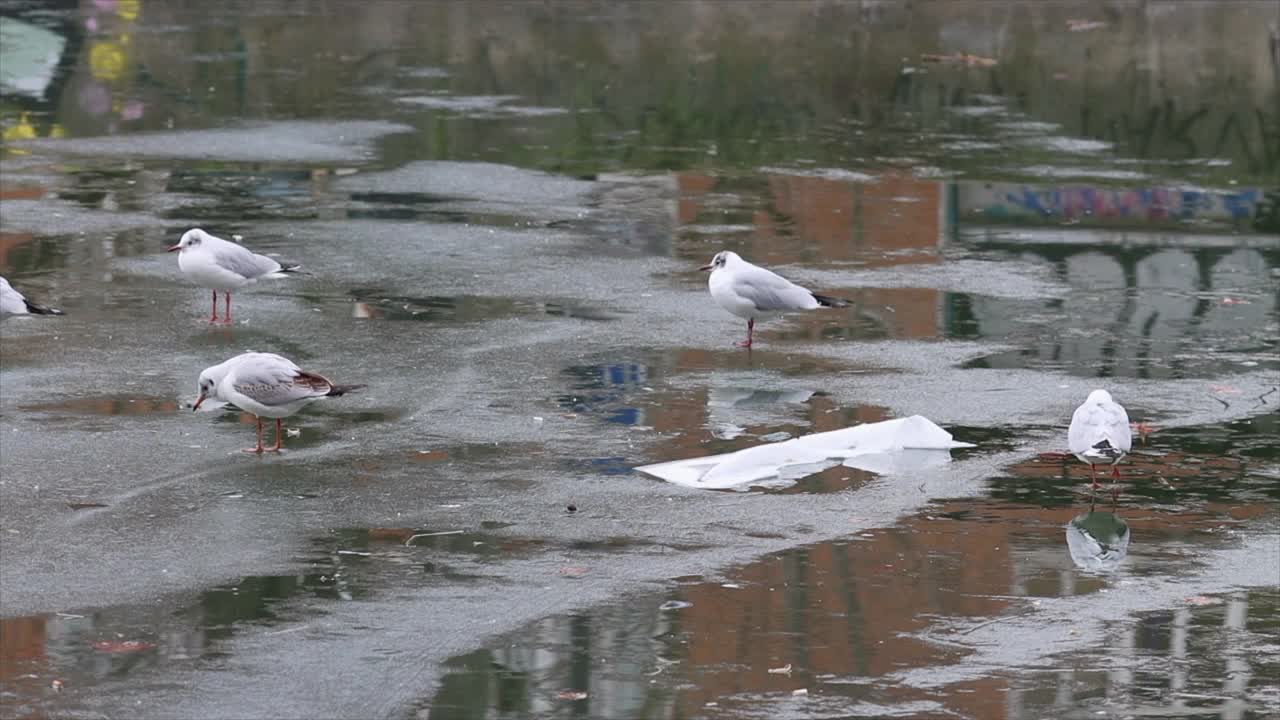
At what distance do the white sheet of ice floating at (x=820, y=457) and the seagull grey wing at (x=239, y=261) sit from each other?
4336 mm

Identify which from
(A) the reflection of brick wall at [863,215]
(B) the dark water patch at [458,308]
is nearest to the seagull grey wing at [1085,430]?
(B) the dark water patch at [458,308]

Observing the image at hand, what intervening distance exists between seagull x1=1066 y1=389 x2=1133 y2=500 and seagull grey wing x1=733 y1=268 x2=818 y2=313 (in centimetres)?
355

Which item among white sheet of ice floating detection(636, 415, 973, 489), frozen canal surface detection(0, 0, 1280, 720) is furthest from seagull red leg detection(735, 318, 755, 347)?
white sheet of ice floating detection(636, 415, 973, 489)

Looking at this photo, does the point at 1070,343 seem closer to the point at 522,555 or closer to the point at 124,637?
the point at 522,555

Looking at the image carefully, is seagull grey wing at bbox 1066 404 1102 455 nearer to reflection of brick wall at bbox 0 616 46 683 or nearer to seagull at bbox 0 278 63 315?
reflection of brick wall at bbox 0 616 46 683

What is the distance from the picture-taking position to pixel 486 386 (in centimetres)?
1272

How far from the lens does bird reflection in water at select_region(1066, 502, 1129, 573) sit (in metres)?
9.60

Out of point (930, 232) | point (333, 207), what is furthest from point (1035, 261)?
point (333, 207)

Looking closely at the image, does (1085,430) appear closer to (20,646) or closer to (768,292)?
(768,292)

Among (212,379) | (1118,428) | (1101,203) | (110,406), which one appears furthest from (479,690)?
(1101,203)

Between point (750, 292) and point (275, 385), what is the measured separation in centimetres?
383

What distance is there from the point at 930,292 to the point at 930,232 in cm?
261

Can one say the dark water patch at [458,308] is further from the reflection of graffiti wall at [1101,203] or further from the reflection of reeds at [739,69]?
the reflection of reeds at [739,69]

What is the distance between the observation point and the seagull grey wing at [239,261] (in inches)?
561
